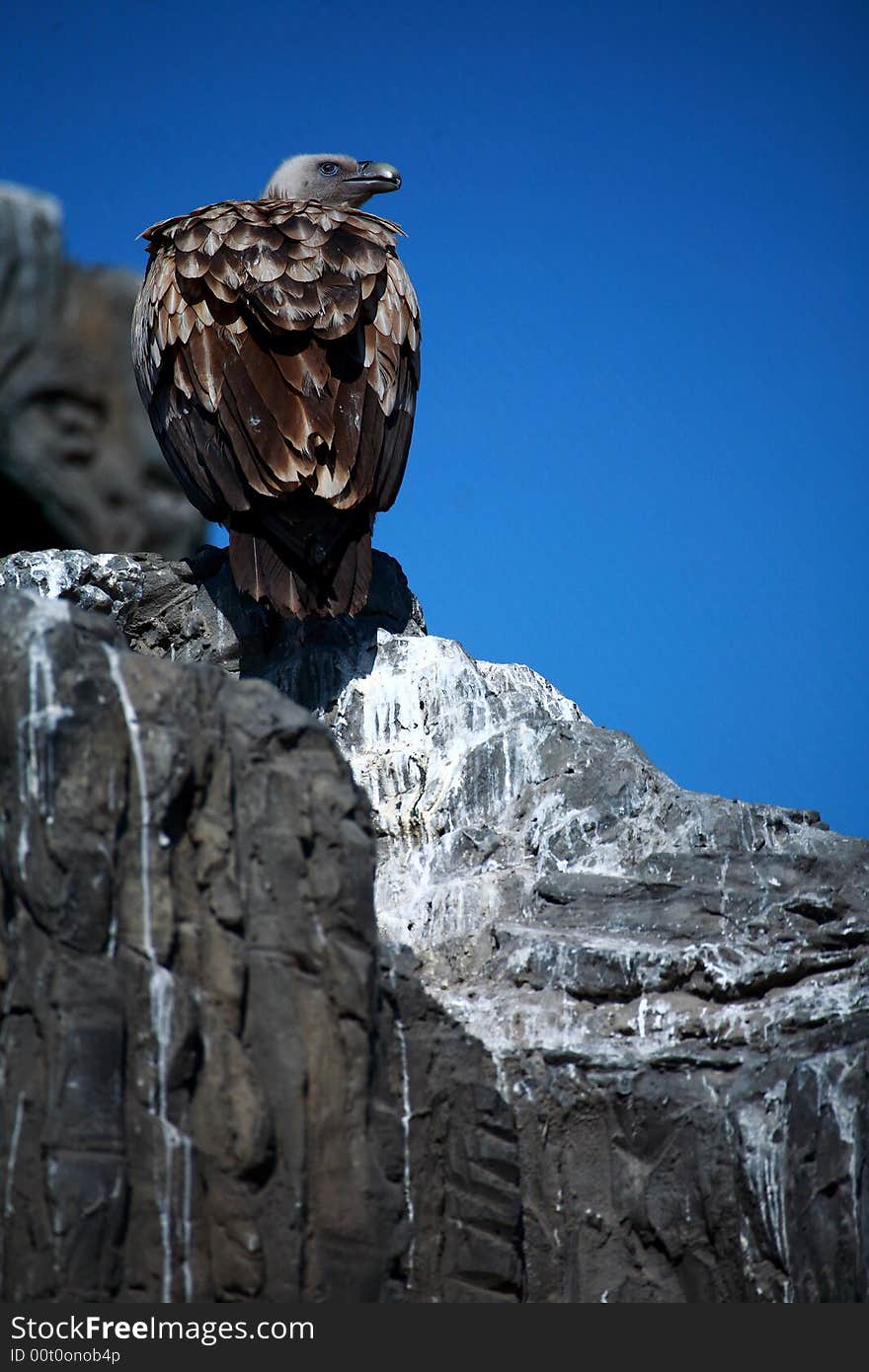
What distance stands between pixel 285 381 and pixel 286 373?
0.11ft

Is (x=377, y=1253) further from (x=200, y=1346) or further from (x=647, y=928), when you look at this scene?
(x=647, y=928)

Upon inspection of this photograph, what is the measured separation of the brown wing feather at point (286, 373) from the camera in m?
6.54

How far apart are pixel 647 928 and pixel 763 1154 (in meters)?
0.93

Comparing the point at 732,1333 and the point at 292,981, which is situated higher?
the point at 292,981

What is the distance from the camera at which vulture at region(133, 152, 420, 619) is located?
21.4 ft

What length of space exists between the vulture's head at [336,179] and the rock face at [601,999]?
3.15 meters

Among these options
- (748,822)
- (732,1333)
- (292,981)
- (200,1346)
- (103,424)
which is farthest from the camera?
(103,424)

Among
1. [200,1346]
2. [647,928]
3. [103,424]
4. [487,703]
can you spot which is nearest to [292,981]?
[200,1346]

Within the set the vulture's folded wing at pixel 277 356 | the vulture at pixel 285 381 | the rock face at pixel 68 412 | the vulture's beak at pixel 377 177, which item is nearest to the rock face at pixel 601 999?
the vulture at pixel 285 381

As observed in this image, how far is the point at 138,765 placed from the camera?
454 cm

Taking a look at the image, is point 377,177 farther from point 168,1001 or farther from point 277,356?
point 168,1001

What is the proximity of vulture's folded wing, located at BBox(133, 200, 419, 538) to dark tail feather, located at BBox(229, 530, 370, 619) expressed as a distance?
14cm

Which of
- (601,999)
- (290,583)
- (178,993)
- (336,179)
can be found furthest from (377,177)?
(178,993)

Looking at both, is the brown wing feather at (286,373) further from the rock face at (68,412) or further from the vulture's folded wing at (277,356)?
the rock face at (68,412)
